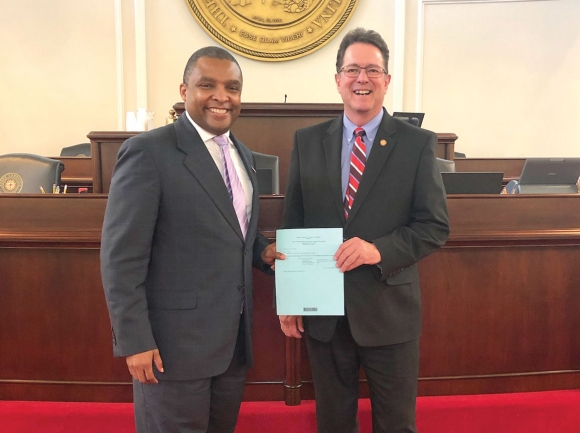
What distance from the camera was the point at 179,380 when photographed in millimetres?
1131

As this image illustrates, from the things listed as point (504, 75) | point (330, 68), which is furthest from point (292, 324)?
point (504, 75)

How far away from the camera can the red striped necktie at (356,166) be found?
1.21m

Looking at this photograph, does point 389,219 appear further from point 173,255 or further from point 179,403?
point 179,403

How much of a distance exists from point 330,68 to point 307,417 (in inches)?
156

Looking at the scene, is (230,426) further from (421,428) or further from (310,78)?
(310,78)

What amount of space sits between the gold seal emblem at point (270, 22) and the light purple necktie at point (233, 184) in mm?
3762

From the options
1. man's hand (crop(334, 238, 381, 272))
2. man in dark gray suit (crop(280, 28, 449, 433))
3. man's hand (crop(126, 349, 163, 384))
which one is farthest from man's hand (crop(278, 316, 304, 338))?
man's hand (crop(126, 349, 163, 384))

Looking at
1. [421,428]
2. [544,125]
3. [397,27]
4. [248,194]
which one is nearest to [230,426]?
[248,194]

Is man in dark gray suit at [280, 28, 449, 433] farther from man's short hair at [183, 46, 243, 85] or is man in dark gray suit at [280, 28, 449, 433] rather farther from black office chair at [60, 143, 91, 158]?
black office chair at [60, 143, 91, 158]

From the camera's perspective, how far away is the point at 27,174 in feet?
10.1

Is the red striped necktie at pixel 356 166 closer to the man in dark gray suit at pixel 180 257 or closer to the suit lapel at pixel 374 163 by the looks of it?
the suit lapel at pixel 374 163

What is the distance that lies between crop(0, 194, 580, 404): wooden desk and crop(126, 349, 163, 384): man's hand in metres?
0.65

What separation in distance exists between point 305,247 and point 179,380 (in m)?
0.49

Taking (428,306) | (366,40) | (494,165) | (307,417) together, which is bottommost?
(307,417)
